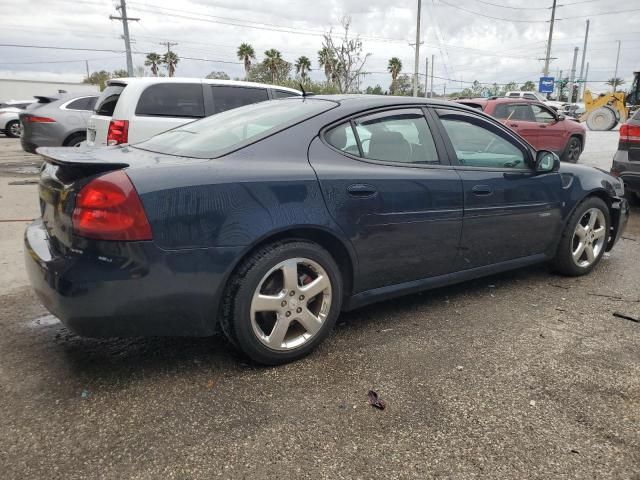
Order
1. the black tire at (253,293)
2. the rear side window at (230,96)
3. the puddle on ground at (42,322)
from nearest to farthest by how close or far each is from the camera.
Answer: the black tire at (253,293) → the puddle on ground at (42,322) → the rear side window at (230,96)

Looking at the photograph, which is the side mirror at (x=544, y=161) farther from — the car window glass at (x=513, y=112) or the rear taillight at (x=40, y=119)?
the rear taillight at (x=40, y=119)

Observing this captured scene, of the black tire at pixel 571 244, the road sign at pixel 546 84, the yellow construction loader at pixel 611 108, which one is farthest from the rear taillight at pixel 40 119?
the road sign at pixel 546 84

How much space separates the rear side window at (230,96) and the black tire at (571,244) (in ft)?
15.4

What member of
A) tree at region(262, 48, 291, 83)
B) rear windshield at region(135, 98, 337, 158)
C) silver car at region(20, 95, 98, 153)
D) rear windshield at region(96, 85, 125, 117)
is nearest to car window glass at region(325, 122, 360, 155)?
rear windshield at region(135, 98, 337, 158)

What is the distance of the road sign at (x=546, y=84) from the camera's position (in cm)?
4538

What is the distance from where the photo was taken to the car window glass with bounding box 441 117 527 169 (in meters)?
3.58

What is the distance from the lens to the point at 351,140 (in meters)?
3.11

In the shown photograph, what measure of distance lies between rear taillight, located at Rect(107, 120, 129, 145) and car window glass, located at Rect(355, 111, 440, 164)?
4.29 meters

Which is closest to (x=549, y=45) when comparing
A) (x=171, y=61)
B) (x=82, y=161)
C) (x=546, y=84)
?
(x=546, y=84)

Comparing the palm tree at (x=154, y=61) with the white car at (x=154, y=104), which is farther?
the palm tree at (x=154, y=61)

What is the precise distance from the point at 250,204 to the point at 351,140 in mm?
853

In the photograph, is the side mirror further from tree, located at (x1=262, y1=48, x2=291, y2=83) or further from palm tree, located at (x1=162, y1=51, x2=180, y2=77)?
palm tree, located at (x1=162, y1=51, x2=180, y2=77)

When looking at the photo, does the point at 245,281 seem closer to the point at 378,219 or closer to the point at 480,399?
the point at 378,219

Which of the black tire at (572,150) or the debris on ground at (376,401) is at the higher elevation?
the black tire at (572,150)
